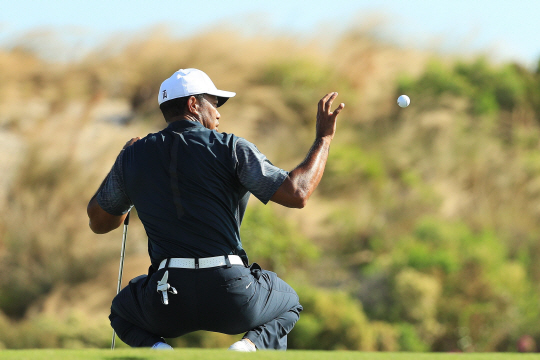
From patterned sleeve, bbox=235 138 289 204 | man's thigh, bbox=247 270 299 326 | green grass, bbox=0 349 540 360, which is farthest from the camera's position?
man's thigh, bbox=247 270 299 326

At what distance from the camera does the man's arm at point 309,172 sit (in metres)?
2.92

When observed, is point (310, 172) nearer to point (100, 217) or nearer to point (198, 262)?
point (198, 262)

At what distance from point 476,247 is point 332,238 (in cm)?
203

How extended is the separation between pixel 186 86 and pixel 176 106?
4.1 inches

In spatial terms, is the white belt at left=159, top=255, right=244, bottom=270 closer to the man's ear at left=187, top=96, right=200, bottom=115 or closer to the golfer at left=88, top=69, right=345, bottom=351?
the golfer at left=88, top=69, right=345, bottom=351

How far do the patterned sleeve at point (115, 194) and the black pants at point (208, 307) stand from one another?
1.20 feet

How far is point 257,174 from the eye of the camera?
2.92 meters

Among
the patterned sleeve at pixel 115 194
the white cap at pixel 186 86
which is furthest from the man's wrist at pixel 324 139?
the patterned sleeve at pixel 115 194

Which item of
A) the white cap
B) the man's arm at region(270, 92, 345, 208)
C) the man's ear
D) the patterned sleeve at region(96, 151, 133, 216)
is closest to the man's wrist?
the man's arm at region(270, 92, 345, 208)

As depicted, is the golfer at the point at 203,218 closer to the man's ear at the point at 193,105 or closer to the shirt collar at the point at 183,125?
the shirt collar at the point at 183,125

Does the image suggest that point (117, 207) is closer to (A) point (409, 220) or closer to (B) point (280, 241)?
(B) point (280, 241)

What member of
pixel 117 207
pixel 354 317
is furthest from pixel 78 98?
pixel 117 207

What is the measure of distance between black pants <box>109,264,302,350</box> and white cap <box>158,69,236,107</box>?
33.3 inches

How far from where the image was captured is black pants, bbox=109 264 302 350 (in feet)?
9.61
